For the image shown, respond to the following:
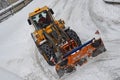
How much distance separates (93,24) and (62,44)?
13.3 feet

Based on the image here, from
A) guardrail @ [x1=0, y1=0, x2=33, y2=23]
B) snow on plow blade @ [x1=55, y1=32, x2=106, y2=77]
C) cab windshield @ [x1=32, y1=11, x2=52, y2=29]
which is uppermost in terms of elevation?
guardrail @ [x1=0, y1=0, x2=33, y2=23]

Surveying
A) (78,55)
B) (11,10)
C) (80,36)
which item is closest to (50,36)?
(80,36)

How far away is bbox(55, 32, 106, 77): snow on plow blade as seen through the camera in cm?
1250

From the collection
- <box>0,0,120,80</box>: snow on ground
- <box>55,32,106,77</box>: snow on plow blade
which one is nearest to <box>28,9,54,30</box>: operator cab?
<box>0,0,120,80</box>: snow on ground

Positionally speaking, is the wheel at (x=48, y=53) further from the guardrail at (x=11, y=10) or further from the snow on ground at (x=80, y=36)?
the guardrail at (x=11, y=10)

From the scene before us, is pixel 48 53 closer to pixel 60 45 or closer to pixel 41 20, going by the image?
pixel 60 45

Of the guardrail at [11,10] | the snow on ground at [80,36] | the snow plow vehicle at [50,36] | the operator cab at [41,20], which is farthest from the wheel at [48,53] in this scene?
the guardrail at [11,10]

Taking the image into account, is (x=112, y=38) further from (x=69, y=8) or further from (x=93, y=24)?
(x=69, y=8)

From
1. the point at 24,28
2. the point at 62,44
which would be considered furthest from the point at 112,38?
the point at 24,28

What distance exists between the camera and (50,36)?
14.7 m

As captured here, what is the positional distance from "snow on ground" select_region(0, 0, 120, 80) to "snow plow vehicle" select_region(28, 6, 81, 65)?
0.67 m

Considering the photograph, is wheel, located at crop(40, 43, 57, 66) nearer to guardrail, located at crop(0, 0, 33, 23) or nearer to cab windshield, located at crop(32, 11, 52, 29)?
cab windshield, located at crop(32, 11, 52, 29)

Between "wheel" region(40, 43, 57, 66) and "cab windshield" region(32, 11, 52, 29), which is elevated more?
"cab windshield" region(32, 11, 52, 29)

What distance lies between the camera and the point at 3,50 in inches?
746
